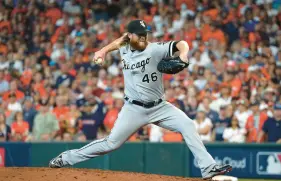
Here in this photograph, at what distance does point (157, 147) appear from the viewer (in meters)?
12.7

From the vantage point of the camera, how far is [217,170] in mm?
7367

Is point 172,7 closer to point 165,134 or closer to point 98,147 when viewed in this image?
point 165,134

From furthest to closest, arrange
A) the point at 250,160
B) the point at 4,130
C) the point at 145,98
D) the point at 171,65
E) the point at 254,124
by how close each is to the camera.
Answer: the point at 4,130 → the point at 254,124 → the point at 250,160 → the point at 145,98 → the point at 171,65

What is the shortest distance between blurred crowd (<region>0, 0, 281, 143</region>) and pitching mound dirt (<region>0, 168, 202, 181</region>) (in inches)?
201

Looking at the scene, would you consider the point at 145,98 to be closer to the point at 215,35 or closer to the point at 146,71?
the point at 146,71

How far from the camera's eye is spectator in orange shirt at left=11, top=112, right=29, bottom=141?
13.9 meters

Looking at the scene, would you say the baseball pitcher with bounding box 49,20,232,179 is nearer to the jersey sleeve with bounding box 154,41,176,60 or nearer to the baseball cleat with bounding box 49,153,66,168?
the jersey sleeve with bounding box 154,41,176,60

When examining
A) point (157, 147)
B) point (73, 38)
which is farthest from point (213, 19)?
point (157, 147)

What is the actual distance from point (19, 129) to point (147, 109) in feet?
22.3

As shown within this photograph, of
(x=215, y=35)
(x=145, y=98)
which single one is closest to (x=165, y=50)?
(x=145, y=98)

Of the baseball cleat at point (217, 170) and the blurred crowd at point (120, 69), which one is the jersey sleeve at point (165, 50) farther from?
the blurred crowd at point (120, 69)

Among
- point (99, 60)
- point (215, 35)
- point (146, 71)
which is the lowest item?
point (146, 71)

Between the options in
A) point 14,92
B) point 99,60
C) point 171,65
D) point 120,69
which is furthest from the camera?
point 120,69

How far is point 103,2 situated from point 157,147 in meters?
7.09
